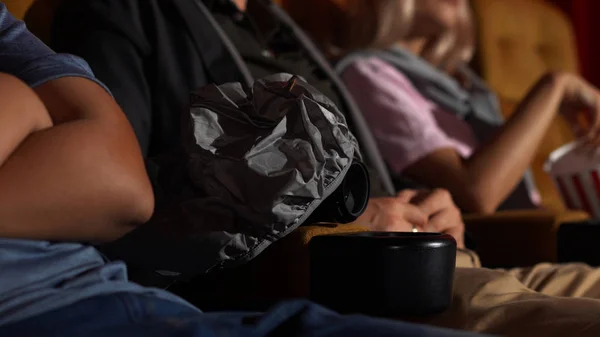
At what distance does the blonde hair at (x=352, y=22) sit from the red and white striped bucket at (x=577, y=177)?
0.46 meters

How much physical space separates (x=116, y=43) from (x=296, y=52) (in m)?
0.43

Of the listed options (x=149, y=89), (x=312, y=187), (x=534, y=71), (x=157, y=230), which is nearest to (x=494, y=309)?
(x=312, y=187)

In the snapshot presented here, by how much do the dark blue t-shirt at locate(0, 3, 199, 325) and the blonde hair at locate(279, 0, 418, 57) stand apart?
3.39ft

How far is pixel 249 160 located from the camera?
29.5 inches

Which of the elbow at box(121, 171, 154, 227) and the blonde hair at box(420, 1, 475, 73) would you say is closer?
the elbow at box(121, 171, 154, 227)

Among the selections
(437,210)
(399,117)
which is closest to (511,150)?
(399,117)

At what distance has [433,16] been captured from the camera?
1.85 m

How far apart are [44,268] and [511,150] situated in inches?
39.0

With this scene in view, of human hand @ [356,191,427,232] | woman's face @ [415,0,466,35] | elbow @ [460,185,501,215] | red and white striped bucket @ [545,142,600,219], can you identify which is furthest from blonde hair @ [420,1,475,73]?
human hand @ [356,191,427,232]

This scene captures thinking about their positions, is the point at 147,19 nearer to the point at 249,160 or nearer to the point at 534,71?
the point at 249,160

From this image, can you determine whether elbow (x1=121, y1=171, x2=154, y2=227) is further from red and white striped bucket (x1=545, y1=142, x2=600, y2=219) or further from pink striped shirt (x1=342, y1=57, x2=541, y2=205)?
red and white striped bucket (x1=545, y1=142, x2=600, y2=219)

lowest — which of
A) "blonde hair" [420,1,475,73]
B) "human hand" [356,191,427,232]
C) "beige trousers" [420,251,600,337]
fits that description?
"blonde hair" [420,1,475,73]

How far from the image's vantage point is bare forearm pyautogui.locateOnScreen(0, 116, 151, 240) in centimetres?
62

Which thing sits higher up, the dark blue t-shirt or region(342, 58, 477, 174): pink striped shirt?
the dark blue t-shirt
